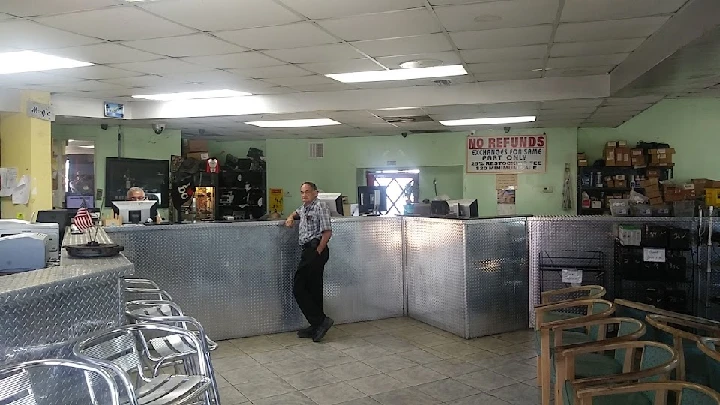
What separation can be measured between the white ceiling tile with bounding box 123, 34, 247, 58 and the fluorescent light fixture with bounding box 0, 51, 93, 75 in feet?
3.34

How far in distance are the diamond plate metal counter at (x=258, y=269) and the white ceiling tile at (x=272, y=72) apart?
64.1 inches

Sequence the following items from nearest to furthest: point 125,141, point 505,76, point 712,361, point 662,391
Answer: point 662,391 < point 712,361 < point 505,76 < point 125,141

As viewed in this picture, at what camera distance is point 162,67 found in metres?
5.69

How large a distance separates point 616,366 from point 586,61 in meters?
3.34

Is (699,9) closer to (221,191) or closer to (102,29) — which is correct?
(102,29)

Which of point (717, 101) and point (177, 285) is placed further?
point (717, 101)

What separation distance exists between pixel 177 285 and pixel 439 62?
3.50m

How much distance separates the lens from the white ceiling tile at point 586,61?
5.48 meters

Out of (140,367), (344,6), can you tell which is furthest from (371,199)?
(140,367)

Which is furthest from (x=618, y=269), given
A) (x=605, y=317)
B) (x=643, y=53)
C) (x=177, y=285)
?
(x=177, y=285)

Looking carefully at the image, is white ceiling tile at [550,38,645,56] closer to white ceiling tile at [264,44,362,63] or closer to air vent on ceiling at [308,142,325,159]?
white ceiling tile at [264,44,362,63]

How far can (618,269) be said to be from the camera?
582 cm

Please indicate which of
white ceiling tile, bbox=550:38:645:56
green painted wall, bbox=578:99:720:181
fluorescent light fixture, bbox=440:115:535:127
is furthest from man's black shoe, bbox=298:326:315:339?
green painted wall, bbox=578:99:720:181

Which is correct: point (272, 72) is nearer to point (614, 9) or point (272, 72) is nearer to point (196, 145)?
point (614, 9)
